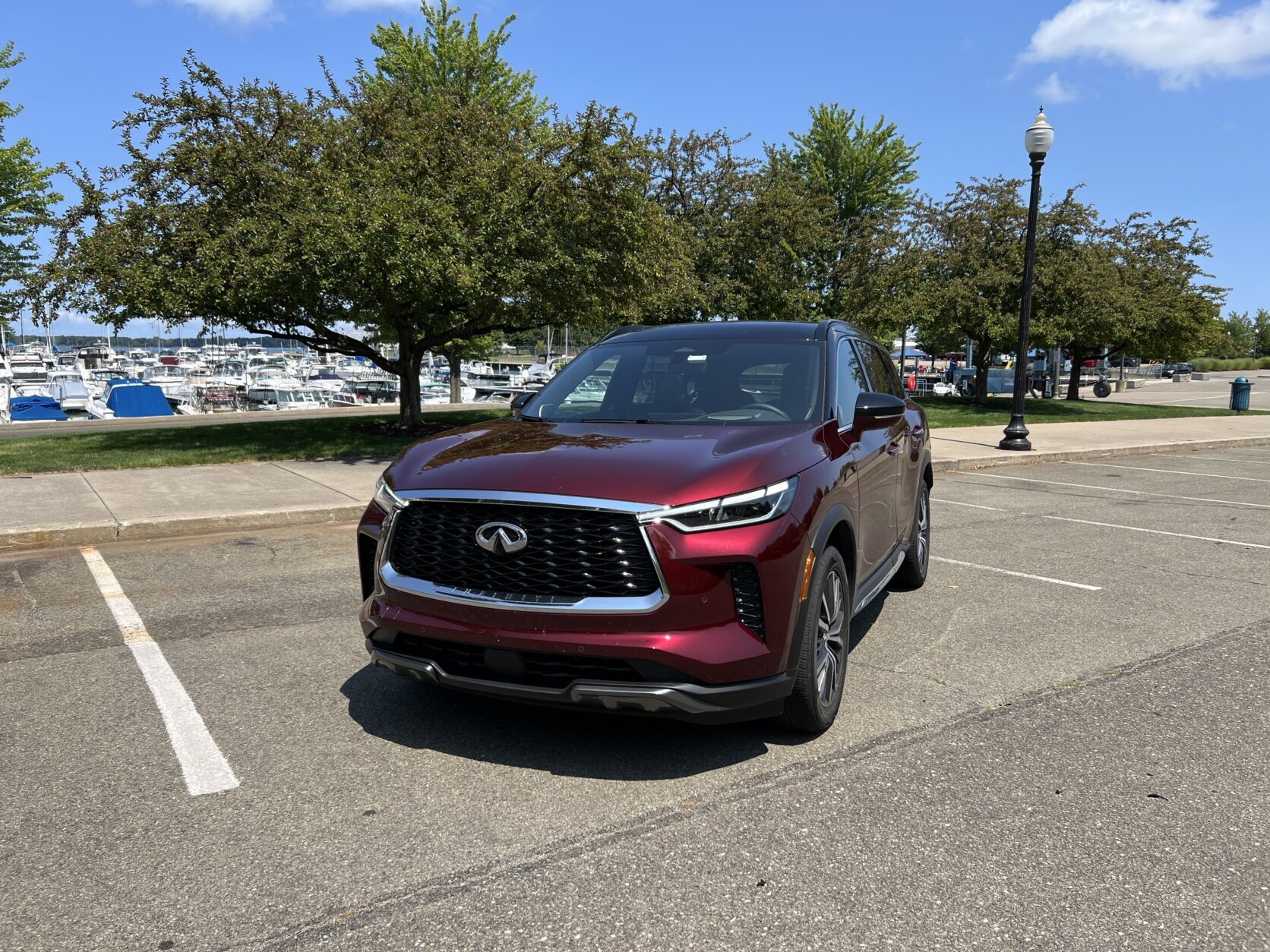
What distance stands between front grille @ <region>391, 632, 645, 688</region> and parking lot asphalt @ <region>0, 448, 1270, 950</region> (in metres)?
0.42

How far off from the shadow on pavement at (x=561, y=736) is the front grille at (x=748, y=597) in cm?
67

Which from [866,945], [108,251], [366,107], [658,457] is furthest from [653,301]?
[866,945]

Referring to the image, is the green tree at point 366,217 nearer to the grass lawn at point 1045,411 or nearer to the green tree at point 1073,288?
the grass lawn at point 1045,411

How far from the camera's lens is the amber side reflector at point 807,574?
3782mm

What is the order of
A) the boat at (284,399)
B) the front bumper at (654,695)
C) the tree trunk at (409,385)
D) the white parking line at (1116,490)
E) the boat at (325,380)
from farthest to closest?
the boat at (325,380)
the boat at (284,399)
the tree trunk at (409,385)
the white parking line at (1116,490)
the front bumper at (654,695)

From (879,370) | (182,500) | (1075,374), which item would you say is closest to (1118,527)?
(879,370)

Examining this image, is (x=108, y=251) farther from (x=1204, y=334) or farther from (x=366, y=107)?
(x=1204, y=334)

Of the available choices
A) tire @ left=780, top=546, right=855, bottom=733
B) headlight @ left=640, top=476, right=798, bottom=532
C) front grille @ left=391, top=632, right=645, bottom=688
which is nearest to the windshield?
tire @ left=780, top=546, right=855, bottom=733

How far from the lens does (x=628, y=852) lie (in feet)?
10.4

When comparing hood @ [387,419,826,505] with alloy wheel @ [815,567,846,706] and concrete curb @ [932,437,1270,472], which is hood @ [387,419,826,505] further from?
concrete curb @ [932,437,1270,472]

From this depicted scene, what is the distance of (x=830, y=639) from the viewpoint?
425 centimetres

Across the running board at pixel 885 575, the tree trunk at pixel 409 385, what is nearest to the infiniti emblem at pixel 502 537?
the running board at pixel 885 575

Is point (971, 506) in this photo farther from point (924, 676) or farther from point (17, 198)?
point (17, 198)

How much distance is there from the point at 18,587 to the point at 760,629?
5807 millimetres
